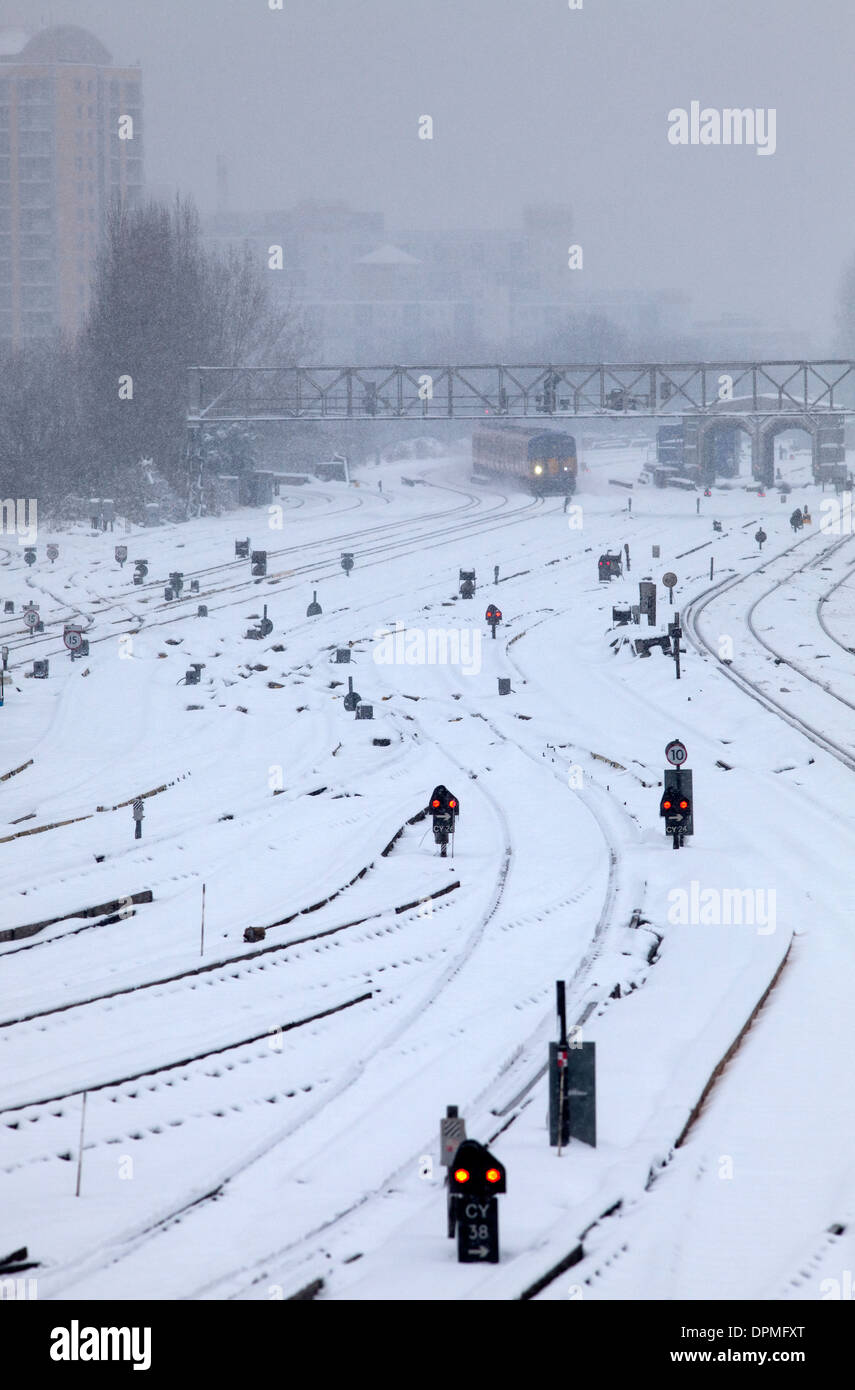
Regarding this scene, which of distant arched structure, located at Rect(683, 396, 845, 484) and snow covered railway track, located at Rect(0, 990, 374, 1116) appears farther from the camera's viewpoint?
distant arched structure, located at Rect(683, 396, 845, 484)

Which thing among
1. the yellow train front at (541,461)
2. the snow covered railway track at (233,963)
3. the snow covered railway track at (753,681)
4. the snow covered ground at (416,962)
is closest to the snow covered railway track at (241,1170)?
the snow covered ground at (416,962)

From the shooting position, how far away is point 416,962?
50.8ft

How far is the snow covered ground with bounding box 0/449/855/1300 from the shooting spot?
31.6 ft

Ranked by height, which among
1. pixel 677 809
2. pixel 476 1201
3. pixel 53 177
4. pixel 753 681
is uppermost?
pixel 53 177

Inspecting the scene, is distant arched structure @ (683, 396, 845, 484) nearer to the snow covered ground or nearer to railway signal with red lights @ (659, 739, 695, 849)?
the snow covered ground

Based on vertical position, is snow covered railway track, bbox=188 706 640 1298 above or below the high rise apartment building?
below

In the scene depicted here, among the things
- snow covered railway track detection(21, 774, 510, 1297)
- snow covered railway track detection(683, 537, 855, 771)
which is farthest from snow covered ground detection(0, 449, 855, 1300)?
snow covered railway track detection(683, 537, 855, 771)

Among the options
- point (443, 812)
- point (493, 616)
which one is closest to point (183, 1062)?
point (443, 812)

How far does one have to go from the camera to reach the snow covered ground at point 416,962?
9641mm

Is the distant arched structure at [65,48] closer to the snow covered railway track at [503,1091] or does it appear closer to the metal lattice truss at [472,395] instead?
the metal lattice truss at [472,395]

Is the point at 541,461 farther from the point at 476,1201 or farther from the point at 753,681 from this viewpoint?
the point at 476,1201

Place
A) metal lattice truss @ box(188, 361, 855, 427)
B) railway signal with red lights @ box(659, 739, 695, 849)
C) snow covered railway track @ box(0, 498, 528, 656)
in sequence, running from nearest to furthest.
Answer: railway signal with red lights @ box(659, 739, 695, 849), snow covered railway track @ box(0, 498, 528, 656), metal lattice truss @ box(188, 361, 855, 427)
